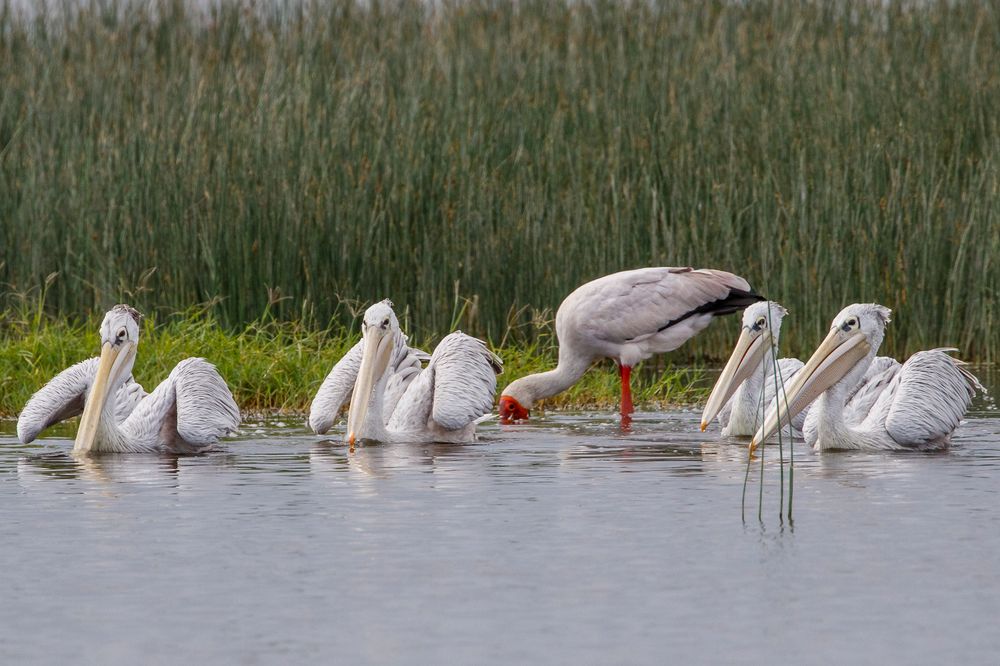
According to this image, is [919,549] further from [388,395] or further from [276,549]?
[388,395]

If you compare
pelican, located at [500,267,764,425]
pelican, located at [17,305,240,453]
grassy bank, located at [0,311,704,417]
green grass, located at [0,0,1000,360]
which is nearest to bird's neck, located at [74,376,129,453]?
pelican, located at [17,305,240,453]

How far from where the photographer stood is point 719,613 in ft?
15.8

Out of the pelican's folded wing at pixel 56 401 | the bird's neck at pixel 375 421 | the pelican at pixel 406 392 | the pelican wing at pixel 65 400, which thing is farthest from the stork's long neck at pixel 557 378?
the pelican's folded wing at pixel 56 401

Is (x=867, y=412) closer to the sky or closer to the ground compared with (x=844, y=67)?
closer to the ground

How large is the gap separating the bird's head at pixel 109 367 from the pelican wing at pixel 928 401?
3356 mm

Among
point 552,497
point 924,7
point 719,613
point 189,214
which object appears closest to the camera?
point 719,613

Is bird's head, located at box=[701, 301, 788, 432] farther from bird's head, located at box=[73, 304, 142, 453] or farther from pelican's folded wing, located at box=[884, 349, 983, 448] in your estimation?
bird's head, located at box=[73, 304, 142, 453]

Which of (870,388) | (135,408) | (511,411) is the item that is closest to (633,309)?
(511,411)

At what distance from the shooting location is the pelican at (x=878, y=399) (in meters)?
8.36

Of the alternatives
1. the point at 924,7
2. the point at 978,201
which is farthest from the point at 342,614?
the point at 924,7

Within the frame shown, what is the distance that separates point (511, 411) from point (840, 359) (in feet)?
8.05

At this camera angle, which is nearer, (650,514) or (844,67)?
(650,514)

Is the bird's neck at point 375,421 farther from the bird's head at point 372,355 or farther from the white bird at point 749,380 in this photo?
the white bird at point 749,380

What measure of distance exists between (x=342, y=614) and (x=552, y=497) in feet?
7.06
